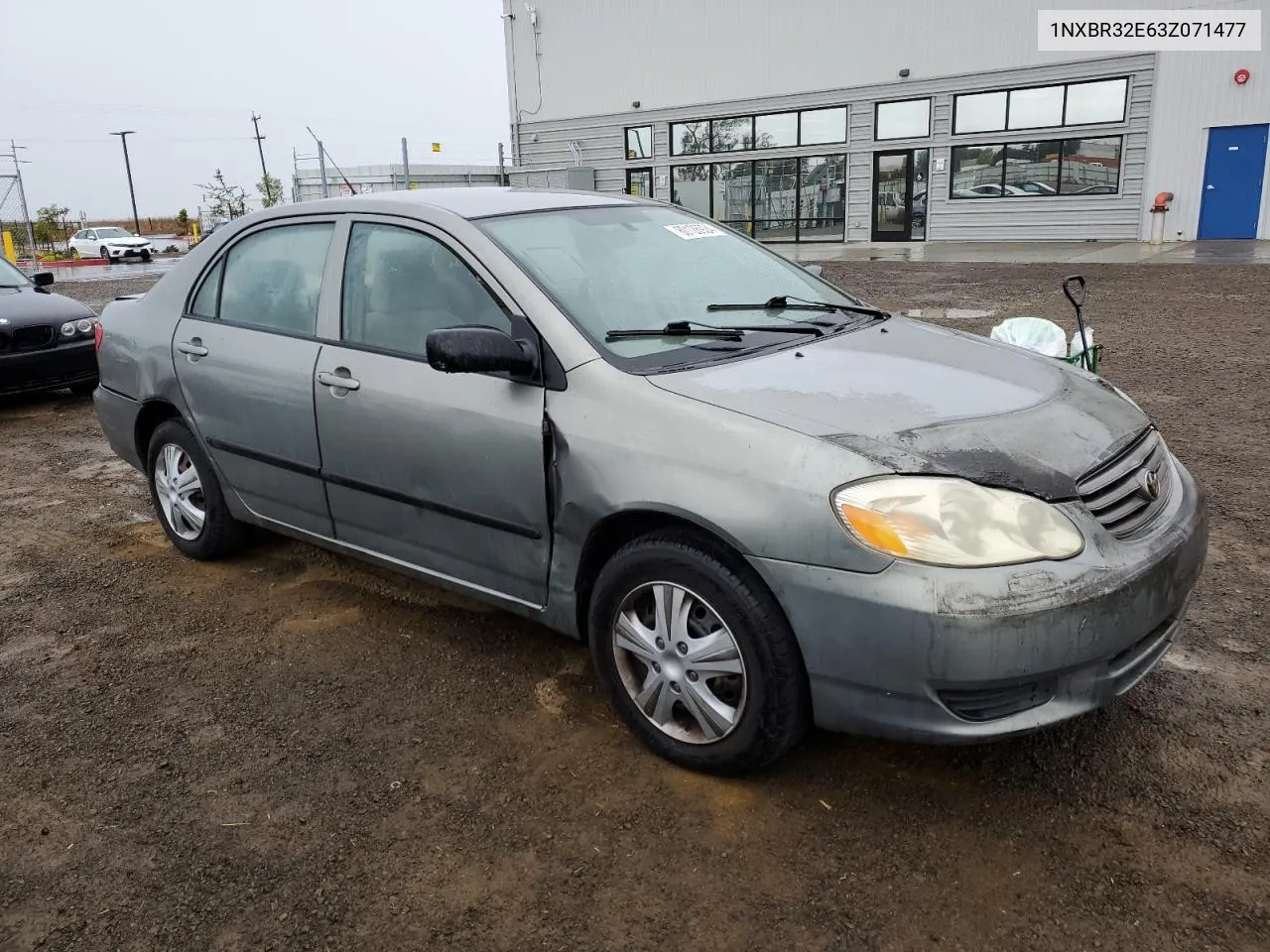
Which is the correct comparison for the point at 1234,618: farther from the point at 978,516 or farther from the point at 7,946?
the point at 7,946

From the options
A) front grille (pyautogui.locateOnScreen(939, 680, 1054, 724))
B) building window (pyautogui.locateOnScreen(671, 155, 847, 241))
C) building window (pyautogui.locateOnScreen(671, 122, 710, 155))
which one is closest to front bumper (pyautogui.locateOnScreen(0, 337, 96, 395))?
front grille (pyautogui.locateOnScreen(939, 680, 1054, 724))

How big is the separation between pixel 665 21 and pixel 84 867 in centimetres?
3037

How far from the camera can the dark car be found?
844 cm

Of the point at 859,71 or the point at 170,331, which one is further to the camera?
the point at 859,71

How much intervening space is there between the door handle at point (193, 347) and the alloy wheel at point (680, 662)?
95.7 inches

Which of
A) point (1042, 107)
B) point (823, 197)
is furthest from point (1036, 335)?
point (823, 197)

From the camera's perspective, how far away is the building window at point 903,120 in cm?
2606

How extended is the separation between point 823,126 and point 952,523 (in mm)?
27560

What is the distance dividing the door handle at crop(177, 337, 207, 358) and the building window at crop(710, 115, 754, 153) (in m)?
26.7

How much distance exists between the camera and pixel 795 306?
375 centimetres

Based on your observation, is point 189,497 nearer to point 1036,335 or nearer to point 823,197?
point 1036,335

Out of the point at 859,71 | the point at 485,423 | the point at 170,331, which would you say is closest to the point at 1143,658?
the point at 485,423

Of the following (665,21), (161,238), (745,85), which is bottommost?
(161,238)

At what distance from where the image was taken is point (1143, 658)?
8.89 ft
